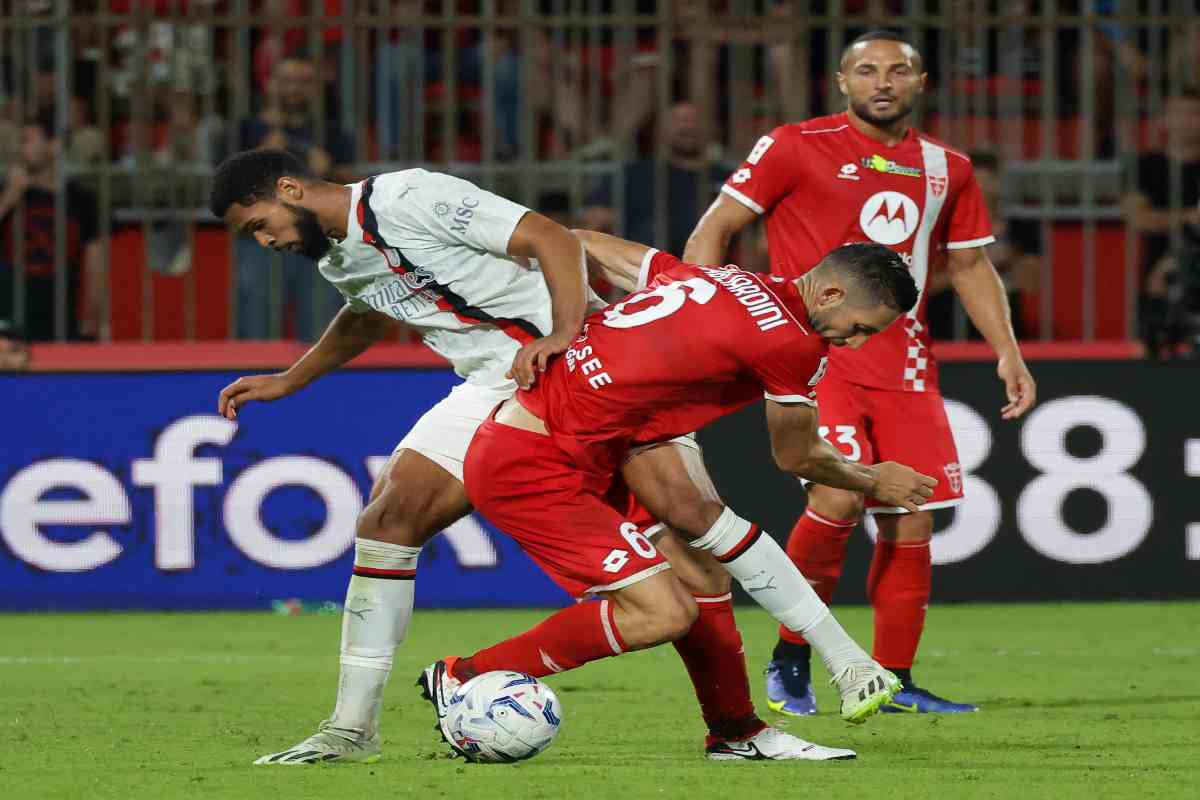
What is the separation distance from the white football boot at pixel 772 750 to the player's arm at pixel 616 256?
1216 millimetres

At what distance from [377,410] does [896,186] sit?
332 cm

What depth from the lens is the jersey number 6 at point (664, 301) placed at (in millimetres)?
5129

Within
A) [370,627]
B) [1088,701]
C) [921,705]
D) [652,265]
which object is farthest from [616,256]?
[1088,701]

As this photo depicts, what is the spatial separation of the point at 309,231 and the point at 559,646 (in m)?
1.21

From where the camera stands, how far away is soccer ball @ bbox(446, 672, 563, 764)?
16.8 ft

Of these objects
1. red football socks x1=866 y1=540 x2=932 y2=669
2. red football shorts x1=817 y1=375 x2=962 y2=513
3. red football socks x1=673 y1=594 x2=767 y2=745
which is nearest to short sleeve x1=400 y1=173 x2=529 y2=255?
red football socks x1=673 y1=594 x2=767 y2=745

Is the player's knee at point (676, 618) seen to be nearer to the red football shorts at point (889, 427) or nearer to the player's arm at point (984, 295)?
the red football shorts at point (889, 427)

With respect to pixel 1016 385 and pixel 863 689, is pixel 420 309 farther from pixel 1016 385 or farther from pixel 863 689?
pixel 1016 385

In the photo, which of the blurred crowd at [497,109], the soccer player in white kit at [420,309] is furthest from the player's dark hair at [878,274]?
the blurred crowd at [497,109]

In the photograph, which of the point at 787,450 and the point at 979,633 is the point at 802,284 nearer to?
the point at 787,450

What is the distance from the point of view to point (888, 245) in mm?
6488

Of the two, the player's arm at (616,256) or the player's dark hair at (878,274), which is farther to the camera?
the player's arm at (616,256)

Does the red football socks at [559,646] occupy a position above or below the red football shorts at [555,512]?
below

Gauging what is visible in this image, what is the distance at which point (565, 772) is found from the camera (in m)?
5.17
